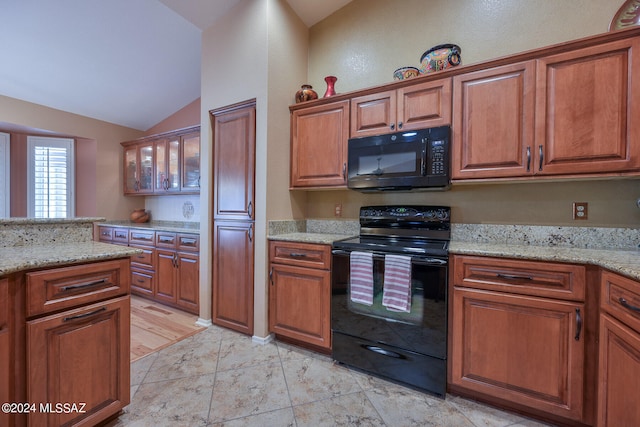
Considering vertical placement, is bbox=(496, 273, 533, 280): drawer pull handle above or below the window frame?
below

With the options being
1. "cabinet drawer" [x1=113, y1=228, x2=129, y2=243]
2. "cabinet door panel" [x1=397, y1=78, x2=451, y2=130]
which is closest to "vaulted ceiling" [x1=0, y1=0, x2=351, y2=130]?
"cabinet door panel" [x1=397, y1=78, x2=451, y2=130]

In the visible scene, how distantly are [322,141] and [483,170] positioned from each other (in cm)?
127

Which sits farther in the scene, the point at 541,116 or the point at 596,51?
the point at 541,116

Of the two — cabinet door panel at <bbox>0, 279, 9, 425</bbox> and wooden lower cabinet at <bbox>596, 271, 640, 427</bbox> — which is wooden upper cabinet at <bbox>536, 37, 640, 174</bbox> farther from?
cabinet door panel at <bbox>0, 279, 9, 425</bbox>

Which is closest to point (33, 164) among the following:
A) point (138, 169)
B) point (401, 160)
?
point (138, 169)

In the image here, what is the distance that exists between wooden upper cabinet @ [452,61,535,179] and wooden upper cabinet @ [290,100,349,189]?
2.84ft

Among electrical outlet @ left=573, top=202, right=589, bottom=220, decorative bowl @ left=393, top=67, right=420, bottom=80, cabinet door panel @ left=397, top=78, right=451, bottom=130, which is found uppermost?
decorative bowl @ left=393, top=67, right=420, bottom=80

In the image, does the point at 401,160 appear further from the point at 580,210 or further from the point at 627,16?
the point at 627,16

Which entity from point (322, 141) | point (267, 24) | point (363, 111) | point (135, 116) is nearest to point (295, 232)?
point (322, 141)

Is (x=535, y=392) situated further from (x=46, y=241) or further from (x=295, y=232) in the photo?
(x=46, y=241)

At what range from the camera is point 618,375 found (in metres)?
1.16

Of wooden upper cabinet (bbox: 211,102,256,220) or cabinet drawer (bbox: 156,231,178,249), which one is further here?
cabinet drawer (bbox: 156,231,178,249)

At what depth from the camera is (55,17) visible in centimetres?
252

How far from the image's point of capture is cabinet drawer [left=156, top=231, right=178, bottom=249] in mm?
3025
